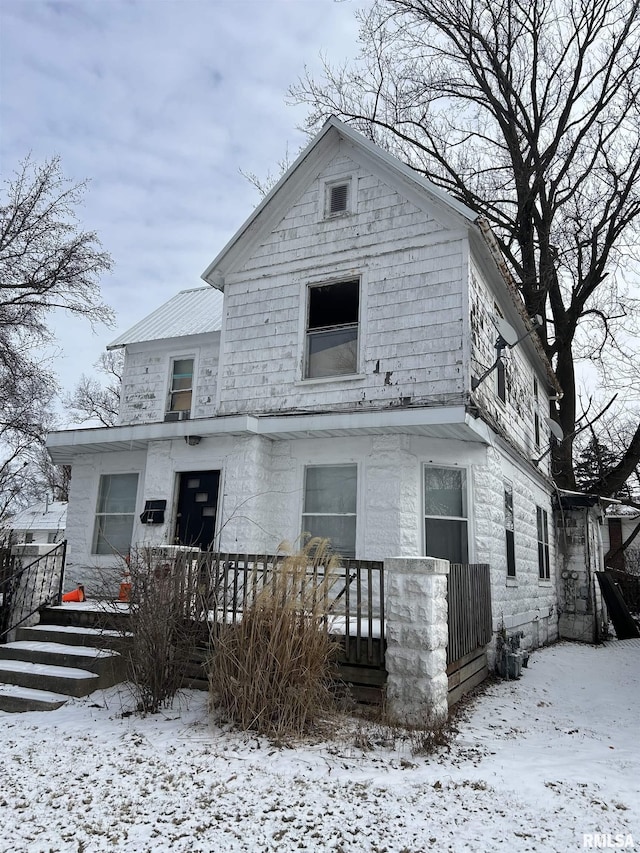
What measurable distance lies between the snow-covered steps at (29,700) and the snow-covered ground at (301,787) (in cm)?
13

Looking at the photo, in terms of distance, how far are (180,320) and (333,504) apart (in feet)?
23.9

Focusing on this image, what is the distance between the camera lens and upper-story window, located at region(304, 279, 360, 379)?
33.0 ft

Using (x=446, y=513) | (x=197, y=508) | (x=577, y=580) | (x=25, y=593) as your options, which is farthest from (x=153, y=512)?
(x=577, y=580)

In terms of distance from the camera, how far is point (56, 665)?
23.4ft

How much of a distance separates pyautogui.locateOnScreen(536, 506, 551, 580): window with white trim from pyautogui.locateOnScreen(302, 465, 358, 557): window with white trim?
238 inches

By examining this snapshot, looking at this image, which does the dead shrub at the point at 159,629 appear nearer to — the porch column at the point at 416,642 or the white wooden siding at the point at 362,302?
the porch column at the point at 416,642

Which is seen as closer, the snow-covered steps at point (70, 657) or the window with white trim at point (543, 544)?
the snow-covered steps at point (70, 657)

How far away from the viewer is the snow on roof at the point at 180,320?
13.8 metres

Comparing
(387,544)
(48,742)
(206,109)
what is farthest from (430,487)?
(206,109)

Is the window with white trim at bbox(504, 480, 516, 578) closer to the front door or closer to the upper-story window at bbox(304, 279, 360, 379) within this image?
the upper-story window at bbox(304, 279, 360, 379)

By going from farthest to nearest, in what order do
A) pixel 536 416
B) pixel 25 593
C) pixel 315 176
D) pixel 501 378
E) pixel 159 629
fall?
pixel 536 416
pixel 501 378
pixel 315 176
pixel 25 593
pixel 159 629

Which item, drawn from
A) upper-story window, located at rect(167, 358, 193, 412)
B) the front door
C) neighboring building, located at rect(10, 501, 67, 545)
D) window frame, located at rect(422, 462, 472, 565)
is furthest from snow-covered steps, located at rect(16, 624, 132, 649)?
neighboring building, located at rect(10, 501, 67, 545)

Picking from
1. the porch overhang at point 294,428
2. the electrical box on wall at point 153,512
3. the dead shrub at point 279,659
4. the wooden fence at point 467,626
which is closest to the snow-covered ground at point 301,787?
the dead shrub at point 279,659

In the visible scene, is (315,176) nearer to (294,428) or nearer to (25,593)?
(294,428)
